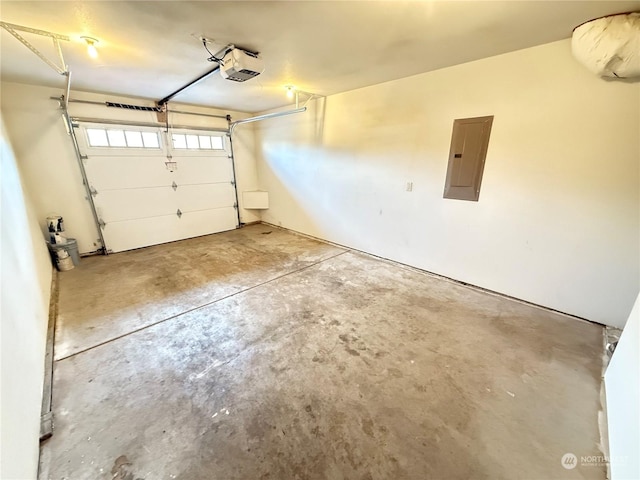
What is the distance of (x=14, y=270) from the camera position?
1.68m

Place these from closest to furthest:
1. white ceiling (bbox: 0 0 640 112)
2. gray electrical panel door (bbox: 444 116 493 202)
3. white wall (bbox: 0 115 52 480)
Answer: white wall (bbox: 0 115 52 480), white ceiling (bbox: 0 0 640 112), gray electrical panel door (bbox: 444 116 493 202)

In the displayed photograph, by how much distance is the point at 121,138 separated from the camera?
Result: 413 centimetres

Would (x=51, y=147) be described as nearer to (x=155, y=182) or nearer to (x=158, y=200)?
(x=155, y=182)

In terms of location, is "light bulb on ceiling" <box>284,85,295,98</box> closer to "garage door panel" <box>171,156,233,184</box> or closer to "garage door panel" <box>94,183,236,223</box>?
"garage door panel" <box>171,156,233,184</box>

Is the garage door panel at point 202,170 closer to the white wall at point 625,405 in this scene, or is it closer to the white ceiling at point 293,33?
the white ceiling at point 293,33

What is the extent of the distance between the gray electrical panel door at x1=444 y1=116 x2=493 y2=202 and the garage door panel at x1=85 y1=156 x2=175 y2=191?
15.4 ft

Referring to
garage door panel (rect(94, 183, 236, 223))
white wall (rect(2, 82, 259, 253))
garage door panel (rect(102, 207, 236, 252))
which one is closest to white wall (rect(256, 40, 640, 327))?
garage door panel (rect(94, 183, 236, 223))

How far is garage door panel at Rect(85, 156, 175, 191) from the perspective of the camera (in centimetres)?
396

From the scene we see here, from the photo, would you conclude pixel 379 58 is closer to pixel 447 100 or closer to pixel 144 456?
pixel 447 100

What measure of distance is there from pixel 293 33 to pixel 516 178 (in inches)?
98.9

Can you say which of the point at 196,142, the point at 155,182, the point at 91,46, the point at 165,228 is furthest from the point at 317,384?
the point at 196,142

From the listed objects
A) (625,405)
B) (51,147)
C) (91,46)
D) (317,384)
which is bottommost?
(317,384)

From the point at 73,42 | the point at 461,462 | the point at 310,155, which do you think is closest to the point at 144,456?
the point at 461,462

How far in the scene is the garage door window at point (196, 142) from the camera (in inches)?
186
